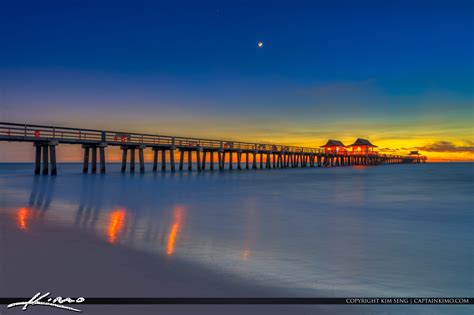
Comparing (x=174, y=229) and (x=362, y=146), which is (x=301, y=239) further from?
(x=362, y=146)

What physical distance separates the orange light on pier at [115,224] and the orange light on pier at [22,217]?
5.03 feet

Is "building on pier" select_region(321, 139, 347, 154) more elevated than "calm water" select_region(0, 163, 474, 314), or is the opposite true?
"building on pier" select_region(321, 139, 347, 154)

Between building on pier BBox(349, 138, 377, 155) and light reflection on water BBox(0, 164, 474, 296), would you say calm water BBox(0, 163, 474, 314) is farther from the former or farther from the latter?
building on pier BBox(349, 138, 377, 155)

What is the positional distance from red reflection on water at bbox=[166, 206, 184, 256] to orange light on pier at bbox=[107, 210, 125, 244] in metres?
0.88

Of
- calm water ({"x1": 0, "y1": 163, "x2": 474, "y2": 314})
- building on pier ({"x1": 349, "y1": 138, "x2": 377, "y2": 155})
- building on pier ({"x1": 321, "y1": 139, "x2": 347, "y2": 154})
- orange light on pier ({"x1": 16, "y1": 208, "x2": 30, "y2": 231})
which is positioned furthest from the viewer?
building on pier ({"x1": 349, "y1": 138, "x2": 377, "y2": 155})

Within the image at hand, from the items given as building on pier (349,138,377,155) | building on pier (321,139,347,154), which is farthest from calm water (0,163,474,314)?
building on pier (349,138,377,155)

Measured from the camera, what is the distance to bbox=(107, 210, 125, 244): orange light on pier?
716cm

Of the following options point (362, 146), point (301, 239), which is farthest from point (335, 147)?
point (301, 239)

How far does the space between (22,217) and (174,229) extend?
3.74m

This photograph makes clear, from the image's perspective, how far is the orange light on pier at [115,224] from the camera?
716cm

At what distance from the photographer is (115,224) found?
861 centimetres

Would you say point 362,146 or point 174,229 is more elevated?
point 362,146

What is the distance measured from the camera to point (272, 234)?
7855mm

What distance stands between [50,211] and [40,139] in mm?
15090
